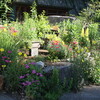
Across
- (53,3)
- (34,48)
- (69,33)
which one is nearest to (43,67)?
(34,48)

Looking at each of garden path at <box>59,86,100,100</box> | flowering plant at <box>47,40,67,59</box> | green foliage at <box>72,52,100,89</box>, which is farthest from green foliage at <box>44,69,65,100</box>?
flowering plant at <box>47,40,67,59</box>

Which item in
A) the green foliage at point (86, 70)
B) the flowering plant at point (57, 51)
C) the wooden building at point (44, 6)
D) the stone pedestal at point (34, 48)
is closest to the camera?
the green foliage at point (86, 70)

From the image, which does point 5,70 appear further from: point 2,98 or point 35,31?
point 35,31

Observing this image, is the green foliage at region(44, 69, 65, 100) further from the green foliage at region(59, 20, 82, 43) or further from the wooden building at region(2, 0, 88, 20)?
the wooden building at region(2, 0, 88, 20)

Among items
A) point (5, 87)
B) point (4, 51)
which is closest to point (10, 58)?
point (4, 51)

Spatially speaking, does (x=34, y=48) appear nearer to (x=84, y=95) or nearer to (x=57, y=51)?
(x=57, y=51)

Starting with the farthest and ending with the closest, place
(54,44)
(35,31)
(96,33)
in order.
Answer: (96,33) < (35,31) < (54,44)

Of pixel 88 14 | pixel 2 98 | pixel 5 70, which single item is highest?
pixel 88 14

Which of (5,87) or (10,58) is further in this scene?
(10,58)

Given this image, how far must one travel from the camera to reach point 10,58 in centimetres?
482

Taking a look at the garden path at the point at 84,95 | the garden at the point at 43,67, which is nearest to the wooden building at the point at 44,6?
the garden at the point at 43,67

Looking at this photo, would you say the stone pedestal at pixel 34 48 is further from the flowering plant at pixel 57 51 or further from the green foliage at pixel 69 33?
the green foliage at pixel 69 33

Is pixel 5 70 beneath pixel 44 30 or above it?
beneath

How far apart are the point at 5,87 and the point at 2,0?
6.24 metres
